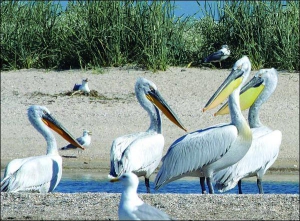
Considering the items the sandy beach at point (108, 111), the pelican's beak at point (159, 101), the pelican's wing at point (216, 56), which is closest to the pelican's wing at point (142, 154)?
the pelican's beak at point (159, 101)

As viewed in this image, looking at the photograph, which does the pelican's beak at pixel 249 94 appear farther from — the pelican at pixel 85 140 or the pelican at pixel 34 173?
the pelican at pixel 85 140

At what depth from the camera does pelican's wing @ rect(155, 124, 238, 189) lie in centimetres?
823

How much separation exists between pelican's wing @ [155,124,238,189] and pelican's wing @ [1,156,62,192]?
3.62 feet

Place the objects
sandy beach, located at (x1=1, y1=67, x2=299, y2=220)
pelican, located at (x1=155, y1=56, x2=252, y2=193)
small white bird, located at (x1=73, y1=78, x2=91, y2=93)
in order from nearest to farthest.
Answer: pelican, located at (x1=155, y1=56, x2=252, y2=193) < sandy beach, located at (x1=1, y1=67, x2=299, y2=220) < small white bird, located at (x1=73, y1=78, x2=91, y2=93)

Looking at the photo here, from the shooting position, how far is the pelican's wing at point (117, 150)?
8594 mm

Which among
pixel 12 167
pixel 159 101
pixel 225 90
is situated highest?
pixel 225 90

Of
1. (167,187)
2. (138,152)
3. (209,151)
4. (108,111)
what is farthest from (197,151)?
(108,111)

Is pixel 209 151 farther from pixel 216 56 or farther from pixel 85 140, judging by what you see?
pixel 216 56

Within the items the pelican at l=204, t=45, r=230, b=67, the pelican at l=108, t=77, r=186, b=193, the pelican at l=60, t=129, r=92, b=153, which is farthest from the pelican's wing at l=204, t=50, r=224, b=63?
the pelican at l=108, t=77, r=186, b=193

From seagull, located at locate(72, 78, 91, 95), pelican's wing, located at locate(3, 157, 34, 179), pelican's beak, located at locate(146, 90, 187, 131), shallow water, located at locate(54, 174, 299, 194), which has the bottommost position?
shallow water, located at locate(54, 174, 299, 194)

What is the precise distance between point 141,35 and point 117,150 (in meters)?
7.40

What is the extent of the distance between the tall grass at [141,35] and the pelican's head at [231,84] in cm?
679

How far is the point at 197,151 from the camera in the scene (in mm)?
8297

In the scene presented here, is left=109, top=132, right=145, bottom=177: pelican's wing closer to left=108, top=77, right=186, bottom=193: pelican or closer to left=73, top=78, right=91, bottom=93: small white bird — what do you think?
left=108, top=77, right=186, bottom=193: pelican
